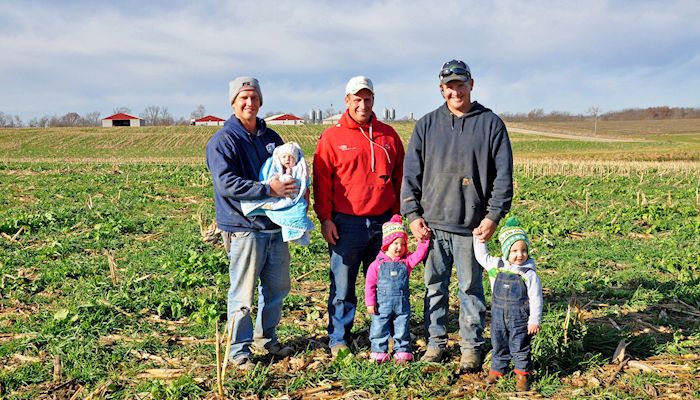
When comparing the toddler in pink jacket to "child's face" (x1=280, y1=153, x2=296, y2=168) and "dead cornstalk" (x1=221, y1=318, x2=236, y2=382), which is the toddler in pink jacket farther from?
"dead cornstalk" (x1=221, y1=318, x2=236, y2=382)

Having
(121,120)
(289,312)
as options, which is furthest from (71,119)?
(289,312)

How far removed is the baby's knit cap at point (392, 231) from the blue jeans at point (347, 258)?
0.24 meters

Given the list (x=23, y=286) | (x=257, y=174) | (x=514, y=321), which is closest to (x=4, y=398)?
(x=257, y=174)

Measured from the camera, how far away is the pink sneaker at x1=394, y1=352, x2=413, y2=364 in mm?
4629

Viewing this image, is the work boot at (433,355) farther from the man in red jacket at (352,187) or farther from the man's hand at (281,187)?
the man's hand at (281,187)

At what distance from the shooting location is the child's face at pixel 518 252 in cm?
410

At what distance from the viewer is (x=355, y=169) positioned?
4.75 meters

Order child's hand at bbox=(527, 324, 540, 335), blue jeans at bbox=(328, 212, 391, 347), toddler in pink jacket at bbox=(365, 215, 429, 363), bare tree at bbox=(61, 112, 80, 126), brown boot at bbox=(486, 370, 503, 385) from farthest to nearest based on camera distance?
bare tree at bbox=(61, 112, 80, 126)
blue jeans at bbox=(328, 212, 391, 347)
toddler in pink jacket at bbox=(365, 215, 429, 363)
brown boot at bbox=(486, 370, 503, 385)
child's hand at bbox=(527, 324, 540, 335)

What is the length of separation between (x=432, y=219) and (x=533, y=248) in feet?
16.3

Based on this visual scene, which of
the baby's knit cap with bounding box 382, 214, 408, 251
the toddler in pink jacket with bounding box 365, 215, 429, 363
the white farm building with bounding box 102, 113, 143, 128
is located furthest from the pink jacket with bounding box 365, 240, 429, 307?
the white farm building with bounding box 102, 113, 143, 128

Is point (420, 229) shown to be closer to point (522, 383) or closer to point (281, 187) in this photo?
point (281, 187)

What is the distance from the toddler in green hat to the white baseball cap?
164 cm

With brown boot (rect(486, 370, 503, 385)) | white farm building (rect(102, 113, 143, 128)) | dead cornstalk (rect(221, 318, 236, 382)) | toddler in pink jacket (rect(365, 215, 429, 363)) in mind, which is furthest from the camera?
white farm building (rect(102, 113, 143, 128))

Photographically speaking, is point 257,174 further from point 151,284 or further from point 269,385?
point 151,284
